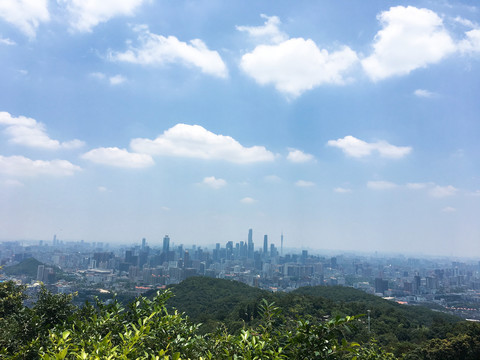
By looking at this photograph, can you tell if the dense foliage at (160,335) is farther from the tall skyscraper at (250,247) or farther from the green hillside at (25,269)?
the tall skyscraper at (250,247)

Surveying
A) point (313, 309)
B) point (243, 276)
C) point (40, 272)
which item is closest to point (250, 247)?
point (243, 276)

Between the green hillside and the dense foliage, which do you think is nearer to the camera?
the dense foliage

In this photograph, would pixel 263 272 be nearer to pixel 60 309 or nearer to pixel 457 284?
pixel 457 284

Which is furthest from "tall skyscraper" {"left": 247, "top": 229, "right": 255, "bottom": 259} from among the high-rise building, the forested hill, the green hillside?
the high-rise building

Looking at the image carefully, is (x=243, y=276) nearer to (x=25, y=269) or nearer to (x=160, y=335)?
(x=25, y=269)

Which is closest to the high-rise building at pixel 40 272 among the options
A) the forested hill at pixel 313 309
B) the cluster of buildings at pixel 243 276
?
the cluster of buildings at pixel 243 276

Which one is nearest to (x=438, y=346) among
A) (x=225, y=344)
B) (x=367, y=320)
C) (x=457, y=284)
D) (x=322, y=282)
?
(x=367, y=320)

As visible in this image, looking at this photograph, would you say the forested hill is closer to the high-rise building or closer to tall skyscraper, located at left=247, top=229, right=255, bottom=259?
the high-rise building

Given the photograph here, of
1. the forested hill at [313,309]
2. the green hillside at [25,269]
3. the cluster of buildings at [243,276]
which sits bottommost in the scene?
the cluster of buildings at [243,276]
